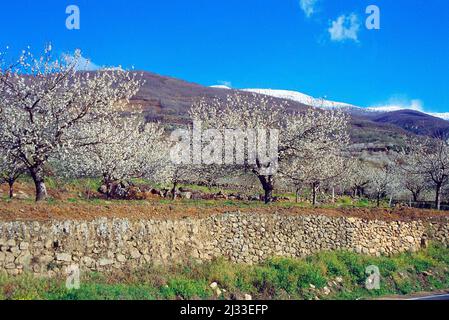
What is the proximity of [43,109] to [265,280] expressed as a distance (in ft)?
40.0

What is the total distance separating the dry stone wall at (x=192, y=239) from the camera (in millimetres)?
15133

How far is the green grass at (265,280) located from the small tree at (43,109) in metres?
7.10

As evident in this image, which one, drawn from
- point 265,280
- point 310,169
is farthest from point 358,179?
point 265,280

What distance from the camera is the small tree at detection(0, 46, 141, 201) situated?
20.1 metres

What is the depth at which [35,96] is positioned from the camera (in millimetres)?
20938

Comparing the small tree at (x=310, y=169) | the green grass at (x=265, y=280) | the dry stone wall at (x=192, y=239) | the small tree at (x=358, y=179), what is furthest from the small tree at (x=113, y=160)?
the small tree at (x=358, y=179)

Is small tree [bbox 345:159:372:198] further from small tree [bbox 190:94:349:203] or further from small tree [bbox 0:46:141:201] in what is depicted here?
small tree [bbox 0:46:141:201]

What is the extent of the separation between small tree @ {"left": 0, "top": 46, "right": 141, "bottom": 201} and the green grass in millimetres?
7100

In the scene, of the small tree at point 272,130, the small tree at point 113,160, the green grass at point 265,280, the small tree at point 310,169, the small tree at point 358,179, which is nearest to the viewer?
the green grass at point 265,280

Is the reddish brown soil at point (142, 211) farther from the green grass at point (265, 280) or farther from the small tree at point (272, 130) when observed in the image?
the small tree at point (272, 130)

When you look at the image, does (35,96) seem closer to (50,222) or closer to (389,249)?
(50,222)

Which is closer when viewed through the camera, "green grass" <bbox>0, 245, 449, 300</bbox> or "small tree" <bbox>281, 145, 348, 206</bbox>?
"green grass" <bbox>0, 245, 449, 300</bbox>

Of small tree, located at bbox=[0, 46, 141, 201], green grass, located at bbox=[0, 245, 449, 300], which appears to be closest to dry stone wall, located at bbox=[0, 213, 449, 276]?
green grass, located at bbox=[0, 245, 449, 300]

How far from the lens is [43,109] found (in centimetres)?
2127
